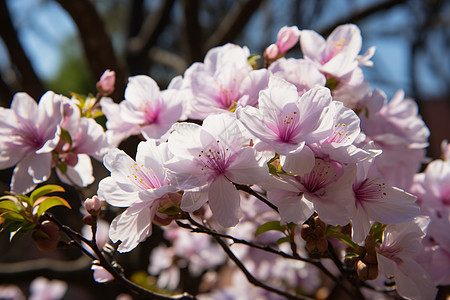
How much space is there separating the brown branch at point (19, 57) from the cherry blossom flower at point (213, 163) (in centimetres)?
181

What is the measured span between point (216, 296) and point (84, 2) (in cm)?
156

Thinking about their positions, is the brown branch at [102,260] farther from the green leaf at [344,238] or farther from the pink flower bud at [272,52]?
the pink flower bud at [272,52]

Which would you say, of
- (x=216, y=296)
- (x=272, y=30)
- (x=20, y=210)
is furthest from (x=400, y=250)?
(x=272, y=30)

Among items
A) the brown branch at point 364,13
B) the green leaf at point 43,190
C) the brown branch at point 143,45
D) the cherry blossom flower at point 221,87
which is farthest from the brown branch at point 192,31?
the green leaf at point 43,190

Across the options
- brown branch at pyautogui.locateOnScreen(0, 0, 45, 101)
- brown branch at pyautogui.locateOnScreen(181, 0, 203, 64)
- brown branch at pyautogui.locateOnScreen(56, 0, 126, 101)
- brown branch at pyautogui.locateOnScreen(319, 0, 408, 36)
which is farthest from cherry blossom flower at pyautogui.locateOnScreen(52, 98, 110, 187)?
brown branch at pyautogui.locateOnScreen(319, 0, 408, 36)

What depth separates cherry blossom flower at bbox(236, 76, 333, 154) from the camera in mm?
570

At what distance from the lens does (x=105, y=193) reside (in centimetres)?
63

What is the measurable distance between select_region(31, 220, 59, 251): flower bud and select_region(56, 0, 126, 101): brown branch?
4.10 ft

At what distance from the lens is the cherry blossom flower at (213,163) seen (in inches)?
22.5

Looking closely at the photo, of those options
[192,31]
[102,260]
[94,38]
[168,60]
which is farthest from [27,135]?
[168,60]

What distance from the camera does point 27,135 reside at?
83 cm

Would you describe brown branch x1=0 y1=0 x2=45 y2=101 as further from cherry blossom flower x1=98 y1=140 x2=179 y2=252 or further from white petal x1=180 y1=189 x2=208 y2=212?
white petal x1=180 y1=189 x2=208 y2=212

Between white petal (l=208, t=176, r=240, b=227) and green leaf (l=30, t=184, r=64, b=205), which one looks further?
green leaf (l=30, t=184, r=64, b=205)

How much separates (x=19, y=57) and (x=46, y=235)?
1.78m
